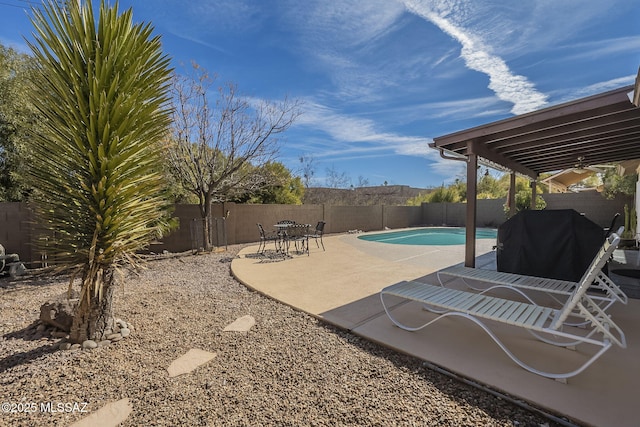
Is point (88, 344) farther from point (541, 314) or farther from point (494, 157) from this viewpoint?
point (494, 157)

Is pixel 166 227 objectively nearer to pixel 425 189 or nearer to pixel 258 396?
pixel 258 396

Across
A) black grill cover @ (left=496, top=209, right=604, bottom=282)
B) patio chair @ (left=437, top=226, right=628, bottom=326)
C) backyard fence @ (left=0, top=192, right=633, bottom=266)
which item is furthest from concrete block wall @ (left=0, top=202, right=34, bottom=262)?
black grill cover @ (left=496, top=209, right=604, bottom=282)

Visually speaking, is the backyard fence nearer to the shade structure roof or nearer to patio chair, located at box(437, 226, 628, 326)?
patio chair, located at box(437, 226, 628, 326)

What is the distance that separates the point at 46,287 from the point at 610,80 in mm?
12936

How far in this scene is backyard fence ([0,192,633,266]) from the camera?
5.66 meters

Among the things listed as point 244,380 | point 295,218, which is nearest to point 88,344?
point 244,380

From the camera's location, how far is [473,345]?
2.63 m

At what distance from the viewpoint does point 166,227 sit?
7.07m

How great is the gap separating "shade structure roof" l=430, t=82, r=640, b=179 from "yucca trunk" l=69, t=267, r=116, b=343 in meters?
5.18

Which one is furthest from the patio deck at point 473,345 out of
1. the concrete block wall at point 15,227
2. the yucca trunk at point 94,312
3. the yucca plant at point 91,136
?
the concrete block wall at point 15,227

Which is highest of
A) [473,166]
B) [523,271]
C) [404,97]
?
[404,97]

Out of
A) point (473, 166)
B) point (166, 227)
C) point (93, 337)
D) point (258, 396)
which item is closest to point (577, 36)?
point (473, 166)

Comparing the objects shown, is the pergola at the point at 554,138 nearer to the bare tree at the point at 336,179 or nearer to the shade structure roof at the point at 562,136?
the shade structure roof at the point at 562,136

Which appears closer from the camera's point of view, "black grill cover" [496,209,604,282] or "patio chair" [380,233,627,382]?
"patio chair" [380,233,627,382]
